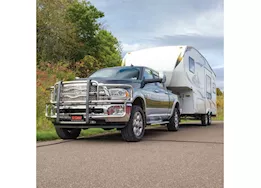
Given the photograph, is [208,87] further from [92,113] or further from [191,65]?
[92,113]

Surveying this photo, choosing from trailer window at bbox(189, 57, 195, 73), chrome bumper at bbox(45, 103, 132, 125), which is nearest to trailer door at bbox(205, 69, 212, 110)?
trailer window at bbox(189, 57, 195, 73)

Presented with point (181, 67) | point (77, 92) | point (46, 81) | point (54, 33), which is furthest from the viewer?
point (54, 33)

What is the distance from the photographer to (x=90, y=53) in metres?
15.2

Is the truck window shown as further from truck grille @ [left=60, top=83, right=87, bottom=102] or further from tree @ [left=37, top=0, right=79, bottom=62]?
tree @ [left=37, top=0, right=79, bottom=62]

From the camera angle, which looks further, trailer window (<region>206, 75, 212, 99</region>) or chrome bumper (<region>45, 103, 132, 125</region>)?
trailer window (<region>206, 75, 212, 99</region>)

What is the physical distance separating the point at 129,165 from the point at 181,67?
6.27m

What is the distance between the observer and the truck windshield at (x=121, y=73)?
804 centimetres

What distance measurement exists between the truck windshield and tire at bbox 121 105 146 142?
96cm

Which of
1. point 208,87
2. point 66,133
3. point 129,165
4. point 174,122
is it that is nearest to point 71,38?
point 208,87

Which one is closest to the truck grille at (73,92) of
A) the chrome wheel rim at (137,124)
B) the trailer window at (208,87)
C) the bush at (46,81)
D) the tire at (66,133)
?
the tire at (66,133)

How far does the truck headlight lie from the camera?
698 centimetres

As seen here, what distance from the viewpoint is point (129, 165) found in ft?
14.9

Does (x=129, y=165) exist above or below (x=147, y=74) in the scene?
below
